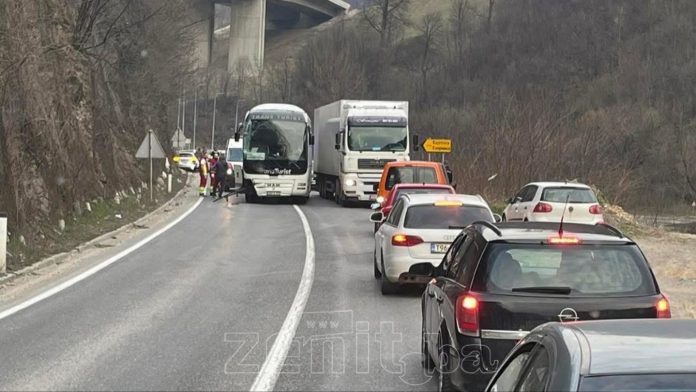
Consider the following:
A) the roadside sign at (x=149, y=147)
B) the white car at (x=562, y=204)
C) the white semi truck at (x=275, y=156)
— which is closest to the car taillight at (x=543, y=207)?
the white car at (x=562, y=204)

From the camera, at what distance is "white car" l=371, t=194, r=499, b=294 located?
12133mm

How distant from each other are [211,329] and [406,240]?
3.68 m

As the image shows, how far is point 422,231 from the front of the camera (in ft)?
40.3

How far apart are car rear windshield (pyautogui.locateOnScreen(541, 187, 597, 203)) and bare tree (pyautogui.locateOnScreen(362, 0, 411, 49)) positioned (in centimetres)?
7238

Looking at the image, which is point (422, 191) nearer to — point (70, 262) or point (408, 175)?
point (70, 262)

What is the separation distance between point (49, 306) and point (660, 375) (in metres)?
9.54

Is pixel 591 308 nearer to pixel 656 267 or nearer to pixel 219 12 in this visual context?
pixel 656 267

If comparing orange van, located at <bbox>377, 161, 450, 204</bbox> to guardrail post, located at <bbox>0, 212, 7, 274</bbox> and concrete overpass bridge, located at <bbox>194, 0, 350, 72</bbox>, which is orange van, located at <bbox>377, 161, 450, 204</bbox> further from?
concrete overpass bridge, located at <bbox>194, 0, 350, 72</bbox>

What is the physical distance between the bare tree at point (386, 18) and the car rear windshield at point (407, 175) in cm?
6947

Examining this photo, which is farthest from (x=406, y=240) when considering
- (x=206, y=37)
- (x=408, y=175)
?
(x=206, y=37)

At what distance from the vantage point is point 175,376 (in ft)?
24.0

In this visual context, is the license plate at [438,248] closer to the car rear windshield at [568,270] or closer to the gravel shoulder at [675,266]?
the gravel shoulder at [675,266]

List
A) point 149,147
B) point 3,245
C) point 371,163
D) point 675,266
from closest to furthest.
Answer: point 3,245 < point 675,266 < point 149,147 < point 371,163

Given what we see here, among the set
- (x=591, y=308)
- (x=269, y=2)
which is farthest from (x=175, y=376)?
(x=269, y=2)
